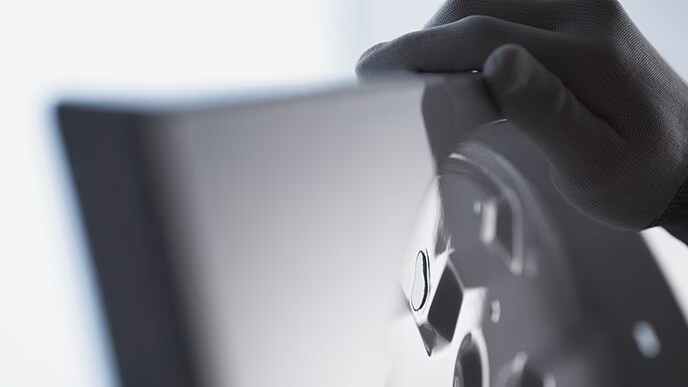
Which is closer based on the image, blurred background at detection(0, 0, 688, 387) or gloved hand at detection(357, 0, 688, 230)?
gloved hand at detection(357, 0, 688, 230)

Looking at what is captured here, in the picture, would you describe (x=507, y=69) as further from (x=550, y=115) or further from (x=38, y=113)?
(x=38, y=113)


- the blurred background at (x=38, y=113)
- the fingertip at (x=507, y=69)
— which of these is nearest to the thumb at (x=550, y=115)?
the fingertip at (x=507, y=69)

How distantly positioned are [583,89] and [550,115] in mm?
43

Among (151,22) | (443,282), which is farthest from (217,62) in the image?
(443,282)

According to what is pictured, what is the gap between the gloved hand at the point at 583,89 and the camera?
1.11 ft

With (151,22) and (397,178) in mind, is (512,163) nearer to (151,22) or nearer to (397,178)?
(397,178)

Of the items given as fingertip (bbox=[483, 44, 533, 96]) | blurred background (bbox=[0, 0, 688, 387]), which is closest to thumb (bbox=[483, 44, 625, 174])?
fingertip (bbox=[483, 44, 533, 96])

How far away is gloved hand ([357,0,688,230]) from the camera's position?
0.34 metres

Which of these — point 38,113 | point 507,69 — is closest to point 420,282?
point 507,69

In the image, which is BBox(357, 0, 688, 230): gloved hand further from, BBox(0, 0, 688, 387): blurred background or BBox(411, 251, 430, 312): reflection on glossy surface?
BBox(0, 0, 688, 387): blurred background

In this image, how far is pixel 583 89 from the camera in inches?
14.5

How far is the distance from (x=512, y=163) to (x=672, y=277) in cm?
17

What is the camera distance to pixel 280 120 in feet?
0.64

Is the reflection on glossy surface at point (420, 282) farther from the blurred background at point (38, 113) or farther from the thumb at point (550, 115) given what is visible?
the blurred background at point (38, 113)
